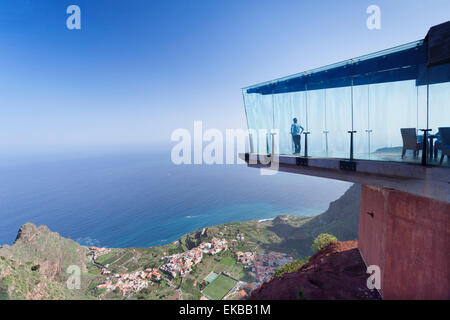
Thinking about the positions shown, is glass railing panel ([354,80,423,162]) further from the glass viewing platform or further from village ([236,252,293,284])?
village ([236,252,293,284])

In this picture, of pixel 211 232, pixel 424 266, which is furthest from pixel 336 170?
pixel 211 232

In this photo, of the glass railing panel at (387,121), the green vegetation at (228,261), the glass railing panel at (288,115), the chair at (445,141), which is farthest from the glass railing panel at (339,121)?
the green vegetation at (228,261)

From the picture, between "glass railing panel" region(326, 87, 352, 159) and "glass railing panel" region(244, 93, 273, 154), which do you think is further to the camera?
"glass railing panel" region(244, 93, 273, 154)

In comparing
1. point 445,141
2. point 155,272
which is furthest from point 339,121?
point 155,272

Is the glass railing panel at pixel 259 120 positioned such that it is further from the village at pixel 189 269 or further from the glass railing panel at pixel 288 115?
the village at pixel 189 269

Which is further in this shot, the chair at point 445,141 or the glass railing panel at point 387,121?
the glass railing panel at point 387,121

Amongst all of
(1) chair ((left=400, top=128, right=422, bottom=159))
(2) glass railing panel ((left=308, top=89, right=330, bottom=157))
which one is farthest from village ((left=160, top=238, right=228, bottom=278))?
(1) chair ((left=400, top=128, right=422, bottom=159))

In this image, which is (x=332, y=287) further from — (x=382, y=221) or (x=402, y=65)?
(x=402, y=65)
